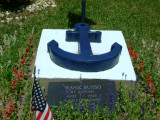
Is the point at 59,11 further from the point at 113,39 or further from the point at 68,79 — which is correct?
the point at 68,79

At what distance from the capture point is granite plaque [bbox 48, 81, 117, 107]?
3750mm

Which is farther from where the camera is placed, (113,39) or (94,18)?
(94,18)

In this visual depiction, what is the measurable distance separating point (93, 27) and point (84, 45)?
288cm

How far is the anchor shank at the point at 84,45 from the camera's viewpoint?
155 inches

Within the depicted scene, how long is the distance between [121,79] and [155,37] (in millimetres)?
3243

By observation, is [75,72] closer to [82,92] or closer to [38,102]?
[82,92]

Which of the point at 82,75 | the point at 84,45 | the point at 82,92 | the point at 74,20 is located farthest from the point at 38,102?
the point at 74,20

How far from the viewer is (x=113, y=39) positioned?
5074 mm

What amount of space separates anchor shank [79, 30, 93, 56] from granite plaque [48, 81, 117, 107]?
1.63 feet

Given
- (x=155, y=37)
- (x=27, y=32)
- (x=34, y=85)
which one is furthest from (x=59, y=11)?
(x=34, y=85)

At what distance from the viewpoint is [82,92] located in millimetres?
3746

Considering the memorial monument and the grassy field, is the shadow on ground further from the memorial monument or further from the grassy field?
the memorial monument

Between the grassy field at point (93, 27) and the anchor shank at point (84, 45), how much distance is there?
2.70 ft

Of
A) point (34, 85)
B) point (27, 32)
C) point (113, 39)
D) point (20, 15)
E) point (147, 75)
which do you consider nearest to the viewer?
point (34, 85)
